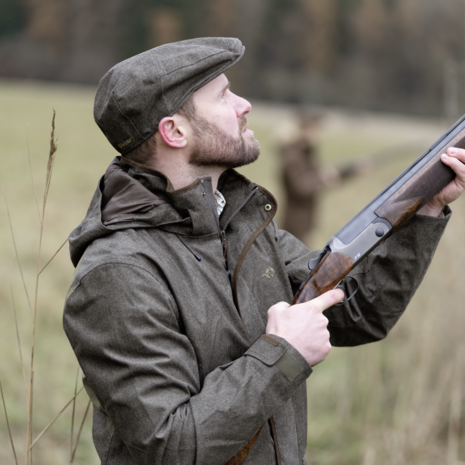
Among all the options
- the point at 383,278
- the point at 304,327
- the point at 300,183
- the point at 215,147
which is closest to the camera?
the point at 304,327

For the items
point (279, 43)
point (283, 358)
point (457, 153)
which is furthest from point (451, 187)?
point (279, 43)

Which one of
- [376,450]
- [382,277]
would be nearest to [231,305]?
[382,277]

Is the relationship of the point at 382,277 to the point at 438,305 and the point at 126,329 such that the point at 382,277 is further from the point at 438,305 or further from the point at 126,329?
the point at 438,305

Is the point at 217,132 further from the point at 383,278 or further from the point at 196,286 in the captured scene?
the point at 383,278

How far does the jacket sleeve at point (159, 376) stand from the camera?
1554mm

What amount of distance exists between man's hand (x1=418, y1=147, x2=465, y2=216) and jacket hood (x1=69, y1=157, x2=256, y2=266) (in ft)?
2.51

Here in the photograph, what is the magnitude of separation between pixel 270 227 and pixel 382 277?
43 centimetres

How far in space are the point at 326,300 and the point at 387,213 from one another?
1.25ft

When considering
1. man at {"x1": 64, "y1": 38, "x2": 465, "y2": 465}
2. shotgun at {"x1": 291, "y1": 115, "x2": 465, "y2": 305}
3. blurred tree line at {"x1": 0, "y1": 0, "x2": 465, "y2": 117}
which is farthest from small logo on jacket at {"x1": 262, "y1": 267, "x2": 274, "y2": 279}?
blurred tree line at {"x1": 0, "y1": 0, "x2": 465, "y2": 117}

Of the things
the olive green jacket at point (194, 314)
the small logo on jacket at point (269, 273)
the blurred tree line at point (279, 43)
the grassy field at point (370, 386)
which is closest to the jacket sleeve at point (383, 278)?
the olive green jacket at point (194, 314)

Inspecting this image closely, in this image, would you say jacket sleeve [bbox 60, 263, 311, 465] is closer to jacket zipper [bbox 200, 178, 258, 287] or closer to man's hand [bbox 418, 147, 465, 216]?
jacket zipper [bbox 200, 178, 258, 287]

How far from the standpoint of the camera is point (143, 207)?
5.84 ft

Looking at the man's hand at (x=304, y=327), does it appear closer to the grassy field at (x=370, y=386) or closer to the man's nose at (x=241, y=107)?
the man's nose at (x=241, y=107)

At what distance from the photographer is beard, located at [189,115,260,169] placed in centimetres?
191
